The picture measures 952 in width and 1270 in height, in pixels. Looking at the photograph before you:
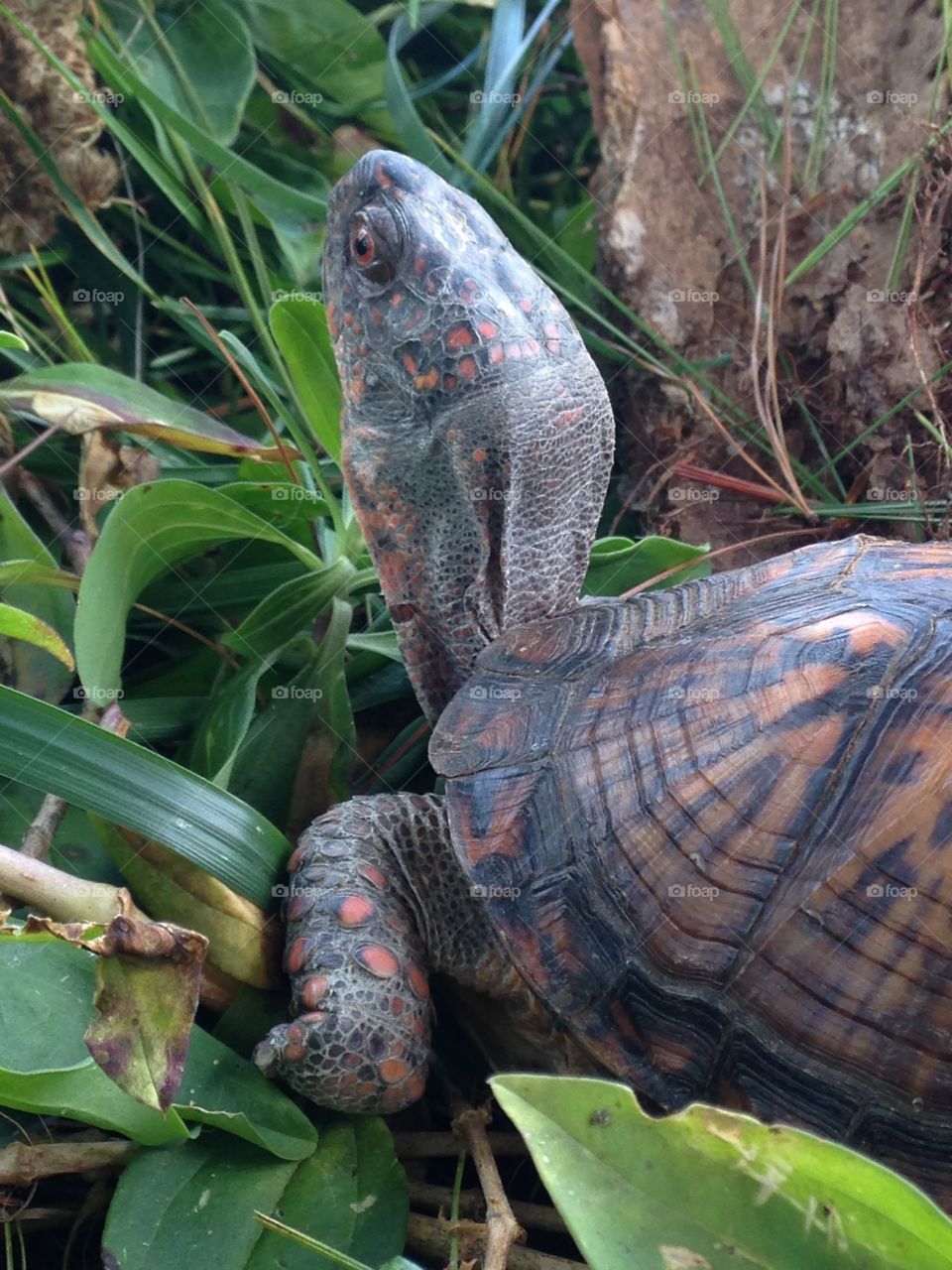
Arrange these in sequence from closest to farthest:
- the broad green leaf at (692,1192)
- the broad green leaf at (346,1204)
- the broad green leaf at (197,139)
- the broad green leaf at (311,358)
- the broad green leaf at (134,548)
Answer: the broad green leaf at (692,1192) → the broad green leaf at (346,1204) → the broad green leaf at (134,548) → the broad green leaf at (311,358) → the broad green leaf at (197,139)

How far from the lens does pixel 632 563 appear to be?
1423mm

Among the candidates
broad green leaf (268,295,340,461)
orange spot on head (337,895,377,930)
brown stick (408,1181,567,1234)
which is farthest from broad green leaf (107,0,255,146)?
brown stick (408,1181,567,1234)

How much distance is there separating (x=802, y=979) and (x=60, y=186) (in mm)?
1472

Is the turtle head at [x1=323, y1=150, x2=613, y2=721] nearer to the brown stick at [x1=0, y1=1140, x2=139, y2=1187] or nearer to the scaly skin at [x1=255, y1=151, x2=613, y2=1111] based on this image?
the scaly skin at [x1=255, y1=151, x2=613, y2=1111]

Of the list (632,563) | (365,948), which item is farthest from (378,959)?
(632,563)

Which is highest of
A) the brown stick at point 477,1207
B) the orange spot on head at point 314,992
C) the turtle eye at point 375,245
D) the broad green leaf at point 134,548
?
the turtle eye at point 375,245

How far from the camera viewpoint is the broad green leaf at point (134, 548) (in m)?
1.07

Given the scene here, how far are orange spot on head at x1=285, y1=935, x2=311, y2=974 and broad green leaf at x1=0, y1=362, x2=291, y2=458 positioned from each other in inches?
23.2

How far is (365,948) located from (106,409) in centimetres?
69

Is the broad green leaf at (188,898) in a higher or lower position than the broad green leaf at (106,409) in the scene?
lower

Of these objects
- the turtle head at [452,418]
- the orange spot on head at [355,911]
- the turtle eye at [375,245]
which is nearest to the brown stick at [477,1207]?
the orange spot on head at [355,911]

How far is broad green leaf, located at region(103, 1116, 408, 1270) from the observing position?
0.83m

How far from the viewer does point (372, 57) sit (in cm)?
188

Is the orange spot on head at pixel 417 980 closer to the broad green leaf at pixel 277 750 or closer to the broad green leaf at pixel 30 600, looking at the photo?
the broad green leaf at pixel 277 750
